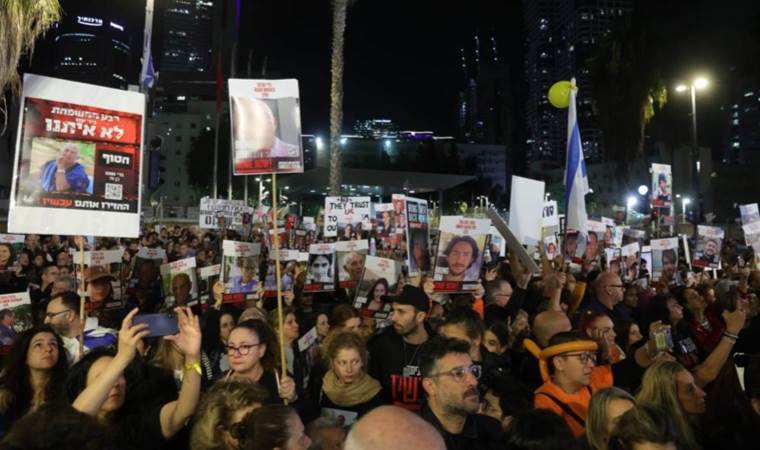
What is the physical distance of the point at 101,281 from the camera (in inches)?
306

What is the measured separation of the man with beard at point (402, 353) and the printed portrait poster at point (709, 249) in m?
10.0

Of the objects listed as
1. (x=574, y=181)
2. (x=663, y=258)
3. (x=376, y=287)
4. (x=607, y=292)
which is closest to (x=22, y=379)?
(x=376, y=287)

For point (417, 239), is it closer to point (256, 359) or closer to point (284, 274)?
point (284, 274)

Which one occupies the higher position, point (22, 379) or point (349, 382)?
point (22, 379)

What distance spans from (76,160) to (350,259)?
5121mm

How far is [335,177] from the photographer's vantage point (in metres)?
22.9

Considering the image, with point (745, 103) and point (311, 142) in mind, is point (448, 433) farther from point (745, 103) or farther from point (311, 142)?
point (745, 103)

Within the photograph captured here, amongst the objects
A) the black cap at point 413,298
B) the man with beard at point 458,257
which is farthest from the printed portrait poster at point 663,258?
the black cap at point 413,298

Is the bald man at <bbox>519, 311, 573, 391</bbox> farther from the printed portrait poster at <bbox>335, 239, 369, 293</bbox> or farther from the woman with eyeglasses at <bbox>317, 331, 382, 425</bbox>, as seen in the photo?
the printed portrait poster at <bbox>335, 239, 369, 293</bbox>

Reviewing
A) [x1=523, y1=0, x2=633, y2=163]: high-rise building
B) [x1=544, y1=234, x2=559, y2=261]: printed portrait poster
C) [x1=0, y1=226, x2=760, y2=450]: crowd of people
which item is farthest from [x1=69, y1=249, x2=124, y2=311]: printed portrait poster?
[x1=523, y1=0, x2=633, y2=163]: high-rise building

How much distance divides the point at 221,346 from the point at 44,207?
7.30ft

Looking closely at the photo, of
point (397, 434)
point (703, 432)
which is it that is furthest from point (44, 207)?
point (703, 432)

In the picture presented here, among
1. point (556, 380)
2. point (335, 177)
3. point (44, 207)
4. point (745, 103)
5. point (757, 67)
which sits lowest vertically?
point (556, 380)

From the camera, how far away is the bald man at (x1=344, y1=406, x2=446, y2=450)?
79.2 inches
